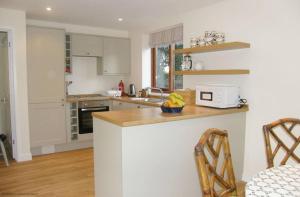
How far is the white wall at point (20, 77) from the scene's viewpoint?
366cm

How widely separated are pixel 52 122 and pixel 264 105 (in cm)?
322

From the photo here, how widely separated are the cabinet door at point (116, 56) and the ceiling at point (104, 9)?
50 centimetres

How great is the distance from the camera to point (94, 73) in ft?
16.6

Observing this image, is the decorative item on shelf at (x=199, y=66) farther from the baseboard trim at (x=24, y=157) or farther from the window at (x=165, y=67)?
the baseboard trim at (x=24, y=157)

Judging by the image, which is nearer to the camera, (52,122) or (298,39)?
(298,39)

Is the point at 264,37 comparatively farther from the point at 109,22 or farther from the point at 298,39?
the point at 109,22

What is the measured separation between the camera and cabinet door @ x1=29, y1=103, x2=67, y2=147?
4043 mm

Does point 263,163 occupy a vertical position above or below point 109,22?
below

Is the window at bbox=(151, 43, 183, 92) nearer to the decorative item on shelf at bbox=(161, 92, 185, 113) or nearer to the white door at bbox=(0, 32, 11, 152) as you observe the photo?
the decorative item on shelf at bbox=(161, 92, 185, 113)

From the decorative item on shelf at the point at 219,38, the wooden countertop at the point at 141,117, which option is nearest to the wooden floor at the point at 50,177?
the wooden countertop at the point at 141,117

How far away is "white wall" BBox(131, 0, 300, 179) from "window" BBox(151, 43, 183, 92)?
106cm

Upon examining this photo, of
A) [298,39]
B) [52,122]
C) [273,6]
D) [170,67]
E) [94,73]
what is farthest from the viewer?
[94,73]

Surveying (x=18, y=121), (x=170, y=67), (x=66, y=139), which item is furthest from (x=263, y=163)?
(x=18, y=121)

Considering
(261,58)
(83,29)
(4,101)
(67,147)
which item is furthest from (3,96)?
(261,58)
